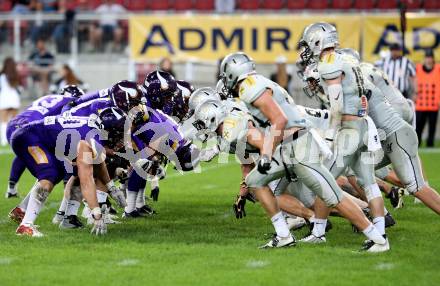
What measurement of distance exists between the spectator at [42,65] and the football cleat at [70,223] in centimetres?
964

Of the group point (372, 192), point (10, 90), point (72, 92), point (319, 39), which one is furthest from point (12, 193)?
point (10, 90)

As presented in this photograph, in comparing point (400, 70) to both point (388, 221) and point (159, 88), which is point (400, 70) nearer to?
point (159, 88)

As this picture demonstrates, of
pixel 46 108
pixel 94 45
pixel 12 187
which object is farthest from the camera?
pixel 94 45

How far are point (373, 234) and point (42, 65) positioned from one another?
38.3ft

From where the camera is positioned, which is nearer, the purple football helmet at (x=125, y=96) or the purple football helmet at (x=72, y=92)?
the purple football helmet at (x=125, y=96)

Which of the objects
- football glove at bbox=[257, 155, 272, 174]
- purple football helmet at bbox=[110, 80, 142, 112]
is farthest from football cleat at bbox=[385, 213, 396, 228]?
purple football helmet at bbox=[110, 80, 142, 112]

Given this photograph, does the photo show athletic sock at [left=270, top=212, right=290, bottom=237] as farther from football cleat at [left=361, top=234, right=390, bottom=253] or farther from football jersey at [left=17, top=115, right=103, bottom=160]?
football jersey at [left=17, top=115, right=103, bottom=160]

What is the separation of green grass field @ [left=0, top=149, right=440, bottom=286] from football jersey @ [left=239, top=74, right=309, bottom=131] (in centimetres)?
90

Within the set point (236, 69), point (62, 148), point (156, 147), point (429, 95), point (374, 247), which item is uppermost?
point (236, 69)

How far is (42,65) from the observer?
17.3m

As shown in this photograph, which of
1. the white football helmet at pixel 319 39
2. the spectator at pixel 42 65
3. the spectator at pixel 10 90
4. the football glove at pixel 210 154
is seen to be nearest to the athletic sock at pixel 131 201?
the football glove at pixel 210 154

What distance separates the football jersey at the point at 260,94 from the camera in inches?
255

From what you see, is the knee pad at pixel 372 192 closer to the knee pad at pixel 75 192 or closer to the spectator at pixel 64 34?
the knee pad at pixel 75 192

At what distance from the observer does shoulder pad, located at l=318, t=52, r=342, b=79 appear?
679cm
